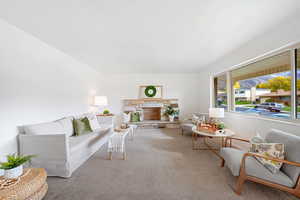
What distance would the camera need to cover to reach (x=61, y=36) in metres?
2.31

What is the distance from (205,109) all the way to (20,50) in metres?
5.56

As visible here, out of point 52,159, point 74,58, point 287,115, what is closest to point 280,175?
point 287,115

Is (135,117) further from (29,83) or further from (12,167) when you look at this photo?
(12,167)

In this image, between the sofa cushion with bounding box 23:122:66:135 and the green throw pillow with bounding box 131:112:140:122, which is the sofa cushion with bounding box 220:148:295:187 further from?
the green throw pillow with bounding box 131:112:140:122

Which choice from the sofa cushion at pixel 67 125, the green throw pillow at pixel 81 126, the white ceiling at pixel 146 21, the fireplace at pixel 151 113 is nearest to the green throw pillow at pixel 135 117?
the fireplace at pixel 151 113

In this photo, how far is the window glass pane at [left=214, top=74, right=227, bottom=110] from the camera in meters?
3.94

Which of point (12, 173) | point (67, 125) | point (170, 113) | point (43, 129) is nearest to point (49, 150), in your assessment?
point (43, 129)

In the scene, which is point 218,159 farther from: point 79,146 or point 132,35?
point 132,35

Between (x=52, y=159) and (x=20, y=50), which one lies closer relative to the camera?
(x=52, y=159)

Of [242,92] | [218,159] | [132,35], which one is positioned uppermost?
[132,35]

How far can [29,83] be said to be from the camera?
226 cm

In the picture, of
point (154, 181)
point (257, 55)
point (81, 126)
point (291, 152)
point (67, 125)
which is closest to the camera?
point (291, 152)

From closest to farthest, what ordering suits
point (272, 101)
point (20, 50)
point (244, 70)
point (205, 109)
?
point (20, 50)
point (272, 101)
point (244, 70)
point (205, 109)

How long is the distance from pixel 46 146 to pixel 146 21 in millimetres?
2550
